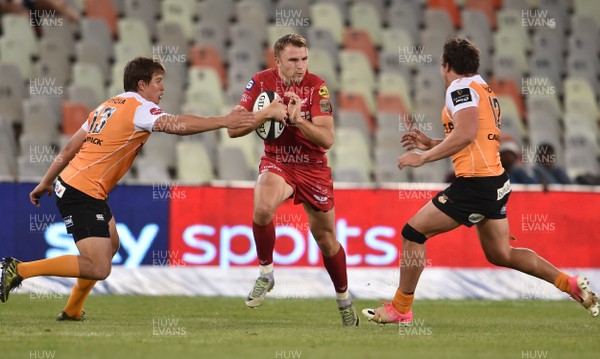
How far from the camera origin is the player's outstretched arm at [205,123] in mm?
8281

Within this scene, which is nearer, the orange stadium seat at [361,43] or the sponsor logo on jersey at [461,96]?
the sponsor logo on jersey at [461,96]

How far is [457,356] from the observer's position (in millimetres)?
7023

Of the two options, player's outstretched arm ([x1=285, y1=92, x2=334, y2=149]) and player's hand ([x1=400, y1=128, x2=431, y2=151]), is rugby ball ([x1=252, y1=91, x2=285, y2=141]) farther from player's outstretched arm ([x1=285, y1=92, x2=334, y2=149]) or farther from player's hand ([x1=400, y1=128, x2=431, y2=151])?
player's hand ([x1=400, y1=128, x2=431, y2=151])

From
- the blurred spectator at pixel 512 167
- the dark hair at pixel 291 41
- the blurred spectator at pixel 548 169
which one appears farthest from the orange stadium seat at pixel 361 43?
the dark hair at pixel 291 41

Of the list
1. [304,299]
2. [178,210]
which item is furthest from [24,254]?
[304,299]

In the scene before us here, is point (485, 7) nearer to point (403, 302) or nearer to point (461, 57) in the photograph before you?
point (461, 57)

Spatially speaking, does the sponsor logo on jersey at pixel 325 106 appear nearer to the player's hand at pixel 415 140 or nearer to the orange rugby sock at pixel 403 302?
the player's hand at pixel 415 140

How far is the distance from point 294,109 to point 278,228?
4067 mm

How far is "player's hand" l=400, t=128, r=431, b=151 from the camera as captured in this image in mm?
9023

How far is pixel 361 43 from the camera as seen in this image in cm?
1773

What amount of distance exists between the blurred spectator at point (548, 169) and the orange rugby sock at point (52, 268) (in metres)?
7.22

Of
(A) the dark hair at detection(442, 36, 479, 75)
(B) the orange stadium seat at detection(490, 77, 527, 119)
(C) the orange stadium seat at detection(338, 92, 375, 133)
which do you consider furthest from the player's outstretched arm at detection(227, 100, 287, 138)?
(B) the orange stadium seat at detection(490, 77, 527, 119)

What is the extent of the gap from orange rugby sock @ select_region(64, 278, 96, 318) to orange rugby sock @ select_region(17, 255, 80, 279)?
1.42ft

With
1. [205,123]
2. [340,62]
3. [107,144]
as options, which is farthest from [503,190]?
[340,62]
